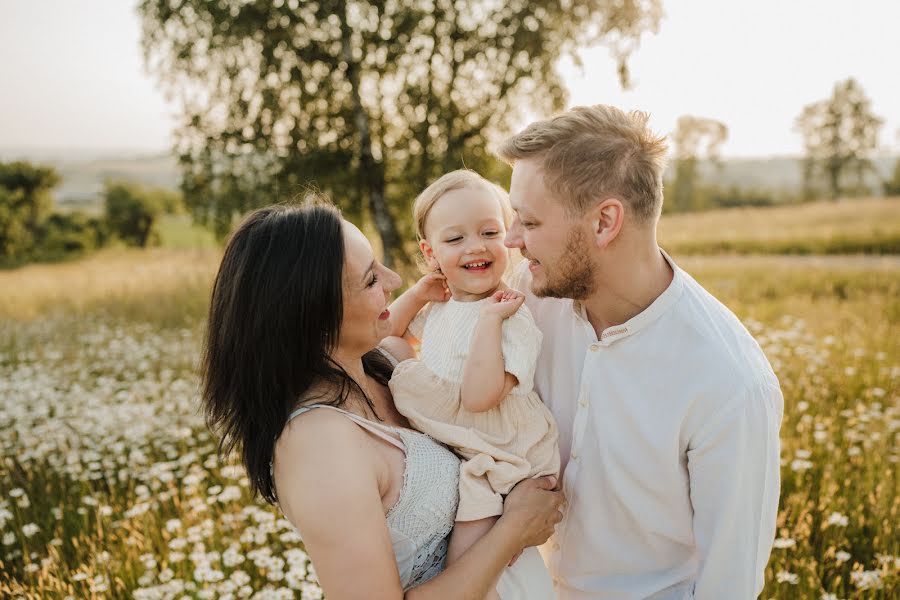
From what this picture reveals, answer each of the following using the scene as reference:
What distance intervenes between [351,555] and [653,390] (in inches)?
47.1

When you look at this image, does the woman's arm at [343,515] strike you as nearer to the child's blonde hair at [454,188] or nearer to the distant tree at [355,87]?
the child's blonde hair at [454,188]

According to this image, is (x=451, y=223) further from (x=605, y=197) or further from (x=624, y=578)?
(x=624, y=578)

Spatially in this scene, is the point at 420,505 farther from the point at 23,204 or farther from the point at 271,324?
the point at 23,204

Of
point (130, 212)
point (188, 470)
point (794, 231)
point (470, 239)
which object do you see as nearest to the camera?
point (470, 239)

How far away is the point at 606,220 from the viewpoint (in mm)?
2545

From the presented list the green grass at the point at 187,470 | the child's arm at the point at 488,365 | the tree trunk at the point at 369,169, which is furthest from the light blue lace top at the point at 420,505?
the tree trunk at the point at 369,169

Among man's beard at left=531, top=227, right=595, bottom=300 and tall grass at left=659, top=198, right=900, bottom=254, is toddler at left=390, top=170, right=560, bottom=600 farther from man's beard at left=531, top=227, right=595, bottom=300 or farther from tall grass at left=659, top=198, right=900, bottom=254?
tall grass at left=659, top=198, right=900, bottom=254

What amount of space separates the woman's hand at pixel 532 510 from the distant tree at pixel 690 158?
153 feet

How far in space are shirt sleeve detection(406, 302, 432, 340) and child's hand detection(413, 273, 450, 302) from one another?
67mm

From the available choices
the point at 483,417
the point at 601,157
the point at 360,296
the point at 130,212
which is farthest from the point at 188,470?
the point at 130,212

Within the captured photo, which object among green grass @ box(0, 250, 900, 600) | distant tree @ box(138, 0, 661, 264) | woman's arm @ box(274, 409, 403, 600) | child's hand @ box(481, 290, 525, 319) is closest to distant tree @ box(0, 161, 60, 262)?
distant tree @ box(138, 0, 661, 264)

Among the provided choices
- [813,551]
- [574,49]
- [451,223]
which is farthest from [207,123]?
[813,551]

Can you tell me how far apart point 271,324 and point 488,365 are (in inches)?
30.4

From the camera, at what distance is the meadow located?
3.47m
